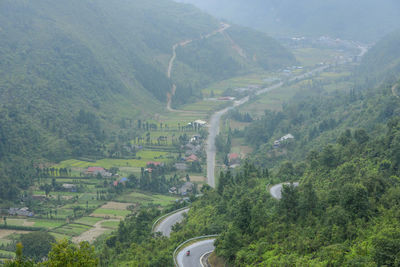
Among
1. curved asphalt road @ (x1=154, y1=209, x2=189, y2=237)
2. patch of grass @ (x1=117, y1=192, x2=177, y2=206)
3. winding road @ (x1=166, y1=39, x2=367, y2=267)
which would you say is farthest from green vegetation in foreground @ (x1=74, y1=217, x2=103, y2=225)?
winding road @ (x1=166, y1=39, x2=367, y2=267)

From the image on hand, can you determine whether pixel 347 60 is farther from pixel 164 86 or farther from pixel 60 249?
pixel 60 249

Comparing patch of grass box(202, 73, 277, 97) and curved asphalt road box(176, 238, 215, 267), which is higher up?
patch of grass box(202, 73, 277, 97)

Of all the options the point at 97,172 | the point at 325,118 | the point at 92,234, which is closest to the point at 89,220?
the point at 92,234

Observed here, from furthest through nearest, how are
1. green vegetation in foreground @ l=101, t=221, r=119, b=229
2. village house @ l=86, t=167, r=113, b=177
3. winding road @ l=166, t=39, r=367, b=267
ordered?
village house @ l=86, t=167, r=113, b=177
green vegetation in foreground @ l=101, t=221, r=119, b=229
winding road @ l=166, t=39, r=367, b=267

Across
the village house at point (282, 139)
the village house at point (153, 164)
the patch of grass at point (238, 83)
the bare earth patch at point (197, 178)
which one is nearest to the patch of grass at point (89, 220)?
the bare earth patch at point (197, 178)

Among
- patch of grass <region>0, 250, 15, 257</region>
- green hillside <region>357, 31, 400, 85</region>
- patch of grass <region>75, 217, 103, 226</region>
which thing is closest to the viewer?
patch of grass <region>0, 250, 15, 257</region>

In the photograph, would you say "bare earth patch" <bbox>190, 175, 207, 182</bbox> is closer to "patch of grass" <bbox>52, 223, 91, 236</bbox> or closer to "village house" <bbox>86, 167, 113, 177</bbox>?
"village house" <bbox>86, 167, 113, 177</bbox>

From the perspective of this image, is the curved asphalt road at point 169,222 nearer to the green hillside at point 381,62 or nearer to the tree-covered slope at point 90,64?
the tree-covered slope at point 90,64
